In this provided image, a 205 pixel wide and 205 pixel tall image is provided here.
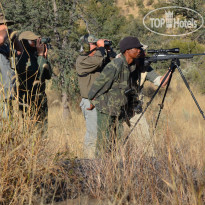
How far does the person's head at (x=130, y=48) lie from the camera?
3.45 meters

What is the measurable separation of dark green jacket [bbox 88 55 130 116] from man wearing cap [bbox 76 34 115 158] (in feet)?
1.21

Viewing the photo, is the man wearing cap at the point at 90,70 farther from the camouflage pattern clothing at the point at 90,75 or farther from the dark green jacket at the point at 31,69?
the dark green jacket at the point at 31,69

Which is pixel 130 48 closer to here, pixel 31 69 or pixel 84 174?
pixel 31 69

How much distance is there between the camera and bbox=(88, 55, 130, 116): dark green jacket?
3.37 meters

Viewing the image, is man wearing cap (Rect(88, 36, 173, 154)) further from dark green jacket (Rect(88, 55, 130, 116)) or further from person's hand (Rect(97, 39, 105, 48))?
person's hand (Rect(97, 39, 105, 48))

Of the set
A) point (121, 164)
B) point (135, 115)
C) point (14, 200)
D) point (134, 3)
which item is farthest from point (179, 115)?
point (134, 3)

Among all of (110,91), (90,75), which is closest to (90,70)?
(90,75)

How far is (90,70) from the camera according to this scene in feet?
12.6

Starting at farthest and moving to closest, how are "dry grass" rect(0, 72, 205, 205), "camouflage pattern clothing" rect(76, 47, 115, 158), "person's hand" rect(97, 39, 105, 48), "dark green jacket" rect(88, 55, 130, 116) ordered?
1. "person's hand" rect(97, 39, 105, 48)
2. "camouflage pattern clothing" rect(76, 47, 115, 158)
3. "dark green jacket" rect(88, 55, 130, 116)
4. "dry grass" rect(0, 72, 205, 205)

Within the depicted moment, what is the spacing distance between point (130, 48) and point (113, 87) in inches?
17.0

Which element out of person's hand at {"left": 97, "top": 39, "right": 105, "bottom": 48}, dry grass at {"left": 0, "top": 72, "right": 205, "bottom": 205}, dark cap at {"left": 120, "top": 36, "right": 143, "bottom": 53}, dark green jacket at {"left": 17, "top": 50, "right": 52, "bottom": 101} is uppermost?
dark cap at {"left": 120, "top": 36, "right": 143, "bottom": 53}

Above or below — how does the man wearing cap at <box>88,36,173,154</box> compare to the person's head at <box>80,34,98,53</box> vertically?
below

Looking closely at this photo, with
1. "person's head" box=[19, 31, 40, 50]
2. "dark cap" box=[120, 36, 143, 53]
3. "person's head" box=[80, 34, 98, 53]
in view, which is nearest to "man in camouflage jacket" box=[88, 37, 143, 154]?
"dark cap" box=[120, 36, 143, 53]

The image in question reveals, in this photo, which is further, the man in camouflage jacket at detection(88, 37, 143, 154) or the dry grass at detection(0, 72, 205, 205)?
the man in camouflage jacket at detection(88, 37, 143, 154)
